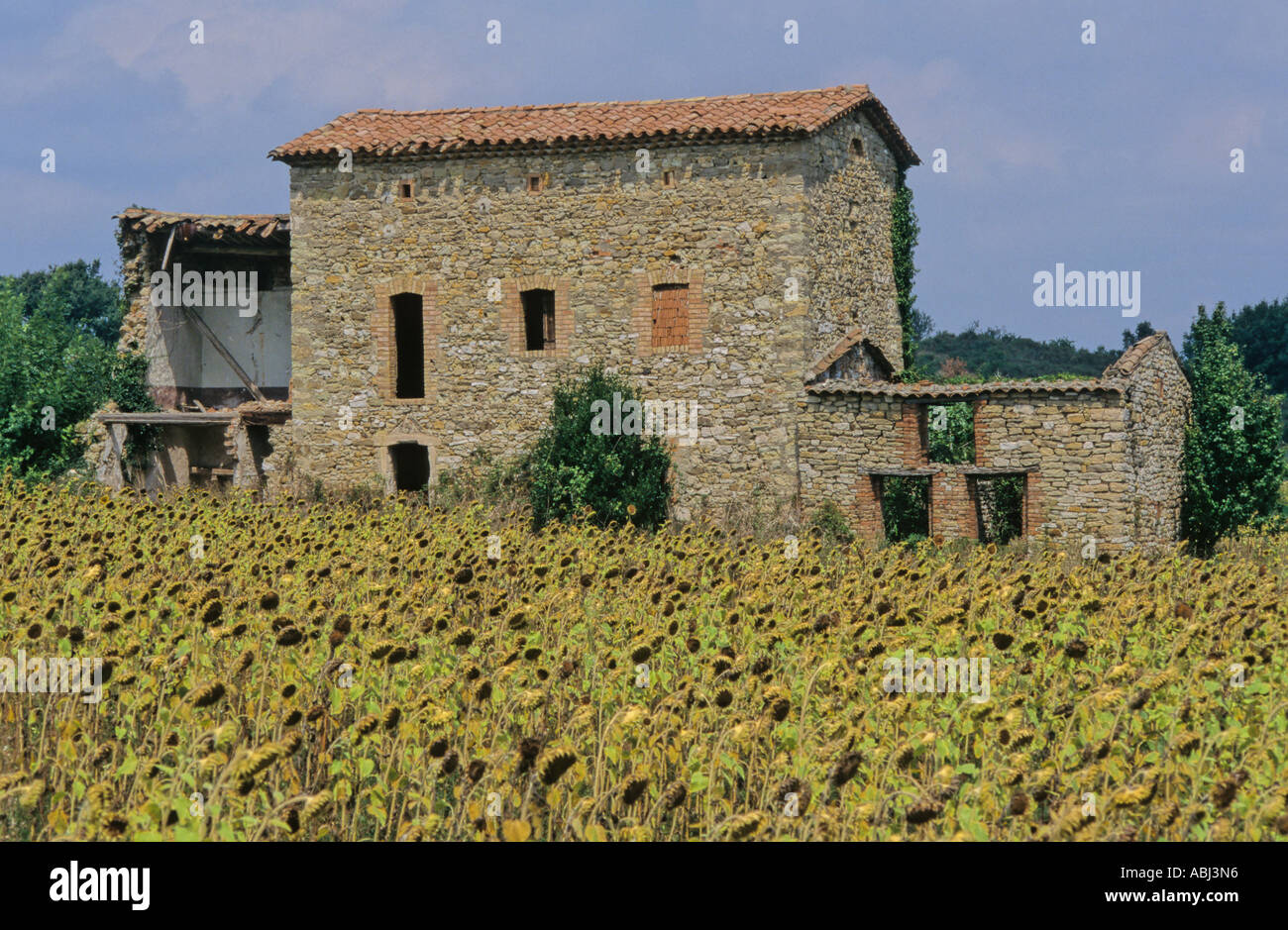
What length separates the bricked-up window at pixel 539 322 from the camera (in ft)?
66.0

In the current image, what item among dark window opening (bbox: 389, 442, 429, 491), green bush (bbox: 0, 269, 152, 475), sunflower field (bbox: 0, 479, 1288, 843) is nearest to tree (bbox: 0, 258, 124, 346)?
Answer: green bush (bbox: 0, 269, 152, 475)

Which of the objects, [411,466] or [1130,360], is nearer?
[1130,360]

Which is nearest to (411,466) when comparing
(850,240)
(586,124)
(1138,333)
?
(586,124)

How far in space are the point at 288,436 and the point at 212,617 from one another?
49.5 feet

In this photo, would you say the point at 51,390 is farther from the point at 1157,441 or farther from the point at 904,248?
the point at 1157,441

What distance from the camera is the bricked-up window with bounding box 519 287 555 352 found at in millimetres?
20109

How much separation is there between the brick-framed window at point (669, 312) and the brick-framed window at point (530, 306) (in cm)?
119

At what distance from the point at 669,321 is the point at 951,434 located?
5188 millimetres

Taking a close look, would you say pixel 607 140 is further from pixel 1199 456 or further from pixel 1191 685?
pixel 1191 685

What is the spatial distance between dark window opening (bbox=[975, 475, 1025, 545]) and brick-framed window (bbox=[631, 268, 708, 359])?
4975 mm

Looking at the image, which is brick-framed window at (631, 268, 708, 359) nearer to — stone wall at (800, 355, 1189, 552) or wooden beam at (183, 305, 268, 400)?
stone wall at (800, 355, 1189, 552)

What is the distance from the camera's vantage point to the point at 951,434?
20141 mm

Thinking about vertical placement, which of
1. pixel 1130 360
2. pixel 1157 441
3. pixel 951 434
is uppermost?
pixel 1130 360
